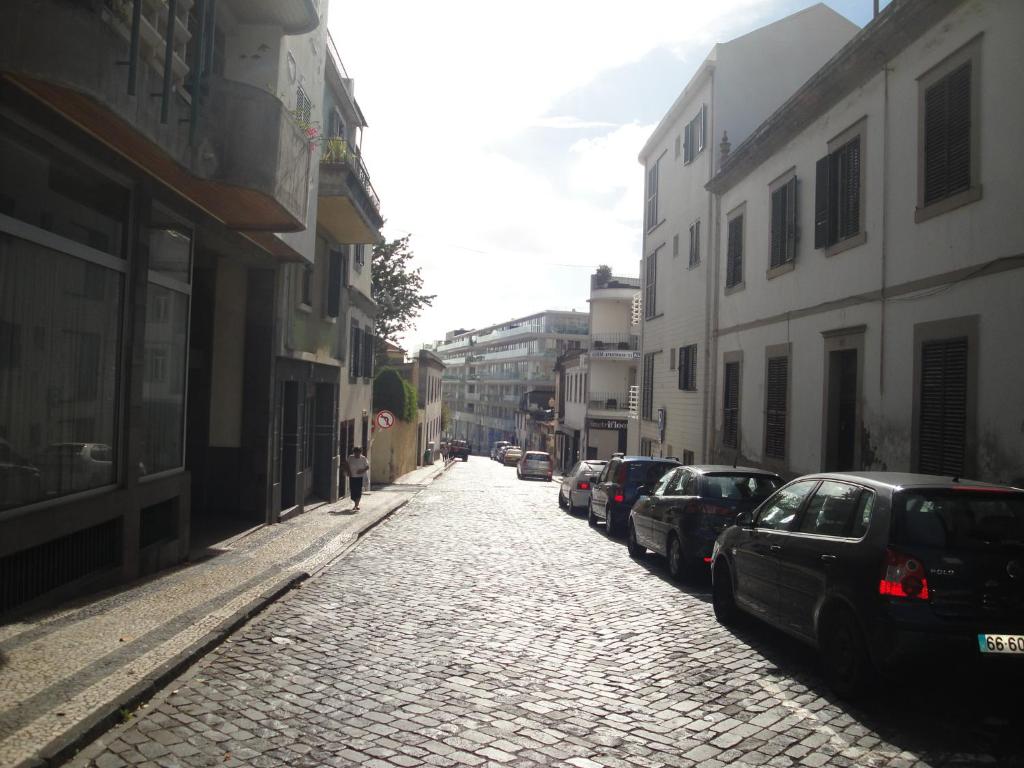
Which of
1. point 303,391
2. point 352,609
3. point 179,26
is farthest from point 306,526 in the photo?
point 179,26

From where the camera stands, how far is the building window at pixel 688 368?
77.0 feet

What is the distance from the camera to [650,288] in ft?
99.3

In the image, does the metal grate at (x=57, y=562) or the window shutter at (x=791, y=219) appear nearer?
the metal grate at (x=57, y=562)

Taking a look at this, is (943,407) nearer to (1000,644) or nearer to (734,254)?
(1000,644)

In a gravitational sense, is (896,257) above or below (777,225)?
below

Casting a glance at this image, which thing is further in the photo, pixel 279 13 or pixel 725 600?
pixel 279 13

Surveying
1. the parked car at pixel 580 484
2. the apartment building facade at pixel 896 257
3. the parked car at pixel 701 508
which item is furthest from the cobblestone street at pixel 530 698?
the parked car at pixel 580 484

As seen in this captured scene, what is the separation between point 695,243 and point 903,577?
19.6 metres

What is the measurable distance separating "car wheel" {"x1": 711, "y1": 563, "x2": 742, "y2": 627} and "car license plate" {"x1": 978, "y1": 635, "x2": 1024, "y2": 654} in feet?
10.0

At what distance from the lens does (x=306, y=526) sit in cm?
1603

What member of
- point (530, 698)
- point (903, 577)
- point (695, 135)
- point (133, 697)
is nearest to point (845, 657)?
point (903, 577)

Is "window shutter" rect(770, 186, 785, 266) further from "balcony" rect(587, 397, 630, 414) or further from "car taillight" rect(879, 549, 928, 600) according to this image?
"balcony" rect(587, 397, 630, 414)

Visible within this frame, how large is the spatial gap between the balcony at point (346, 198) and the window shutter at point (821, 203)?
8600 mm

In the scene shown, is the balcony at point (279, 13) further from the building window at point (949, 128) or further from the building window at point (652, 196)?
the building window at point (652, 196)
